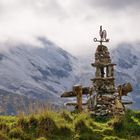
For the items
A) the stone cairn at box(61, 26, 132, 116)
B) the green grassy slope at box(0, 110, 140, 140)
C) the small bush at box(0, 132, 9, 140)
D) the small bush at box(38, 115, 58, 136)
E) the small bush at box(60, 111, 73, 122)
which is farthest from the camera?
the stone cairn at box(61, 26, 132, 116)

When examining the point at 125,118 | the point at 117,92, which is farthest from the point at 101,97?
the point at 125,118

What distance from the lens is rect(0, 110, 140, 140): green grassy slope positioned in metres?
27.6

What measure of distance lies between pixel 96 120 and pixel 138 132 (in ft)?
13.0

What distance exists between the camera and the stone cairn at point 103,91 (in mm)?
36031

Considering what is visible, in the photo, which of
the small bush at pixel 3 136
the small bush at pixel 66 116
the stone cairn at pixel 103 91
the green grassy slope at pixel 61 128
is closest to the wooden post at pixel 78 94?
the stone cairn at pixel 103 91

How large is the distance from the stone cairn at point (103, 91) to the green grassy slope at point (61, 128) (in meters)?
4.03

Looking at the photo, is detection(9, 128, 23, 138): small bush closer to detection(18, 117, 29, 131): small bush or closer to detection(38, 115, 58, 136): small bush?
detection(18, 117, 29, 131): small bush

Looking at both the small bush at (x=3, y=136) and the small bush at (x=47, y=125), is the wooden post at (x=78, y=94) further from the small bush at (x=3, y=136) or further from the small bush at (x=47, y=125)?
the small bush at (x=3, y=136)

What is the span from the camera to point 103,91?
124 feet

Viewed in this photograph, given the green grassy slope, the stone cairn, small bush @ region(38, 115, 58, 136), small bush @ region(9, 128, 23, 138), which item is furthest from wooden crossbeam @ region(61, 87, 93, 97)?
small bush @ region(9, 128, 23, 138)

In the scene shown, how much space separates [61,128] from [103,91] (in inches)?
379

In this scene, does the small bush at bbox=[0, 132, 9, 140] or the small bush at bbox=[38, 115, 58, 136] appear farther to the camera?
the small bush at bbox=[38, 115, 58, 136]

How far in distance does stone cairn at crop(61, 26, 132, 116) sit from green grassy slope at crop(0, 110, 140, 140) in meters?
4.03

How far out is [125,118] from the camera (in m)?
33.0
